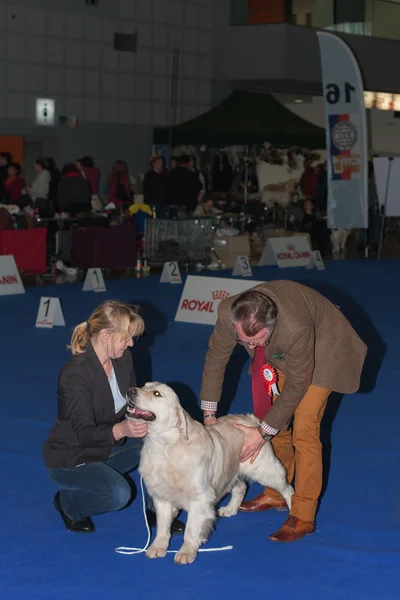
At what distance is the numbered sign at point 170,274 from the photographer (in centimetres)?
1261

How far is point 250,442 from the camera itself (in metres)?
4.02

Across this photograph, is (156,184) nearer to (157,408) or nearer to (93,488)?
(93,488)

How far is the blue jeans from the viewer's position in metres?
4.08

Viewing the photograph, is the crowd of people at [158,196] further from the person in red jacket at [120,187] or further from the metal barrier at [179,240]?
the metal barrier at [179,240]

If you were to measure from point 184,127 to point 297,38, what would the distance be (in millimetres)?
4576

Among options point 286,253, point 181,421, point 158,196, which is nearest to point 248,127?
point 158,196

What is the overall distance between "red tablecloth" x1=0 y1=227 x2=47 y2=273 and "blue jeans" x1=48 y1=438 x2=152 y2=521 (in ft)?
27.1

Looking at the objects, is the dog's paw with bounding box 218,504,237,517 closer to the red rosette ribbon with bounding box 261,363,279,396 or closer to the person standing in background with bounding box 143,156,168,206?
the red rosette ribbon with bounding box 261,363,279,396

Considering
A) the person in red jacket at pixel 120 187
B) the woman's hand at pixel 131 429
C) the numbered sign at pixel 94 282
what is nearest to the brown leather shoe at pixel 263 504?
the woman's hand at pixel 131 429

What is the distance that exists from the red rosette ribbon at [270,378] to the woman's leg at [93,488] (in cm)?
75

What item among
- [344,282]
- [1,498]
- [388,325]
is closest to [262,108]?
[344,282]

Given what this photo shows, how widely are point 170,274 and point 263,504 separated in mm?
8290

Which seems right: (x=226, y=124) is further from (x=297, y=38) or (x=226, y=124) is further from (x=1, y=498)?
(x=1, y=498)

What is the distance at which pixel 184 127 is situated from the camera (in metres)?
19.7
